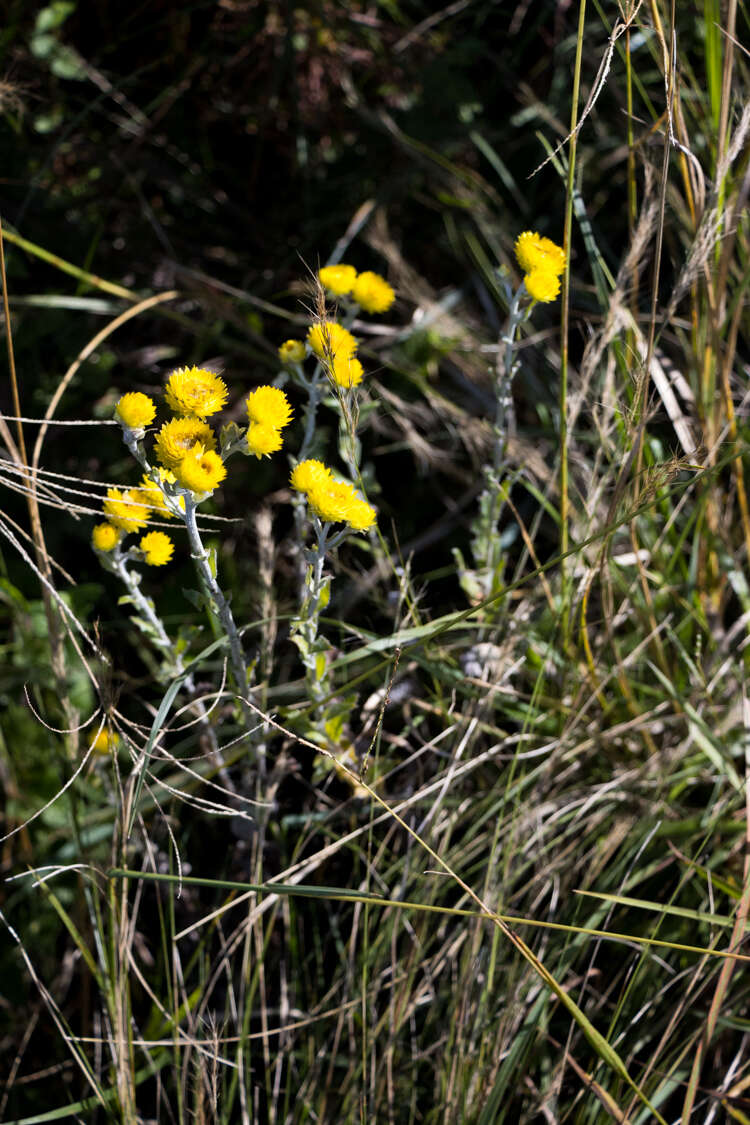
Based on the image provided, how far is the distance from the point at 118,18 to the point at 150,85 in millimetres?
145

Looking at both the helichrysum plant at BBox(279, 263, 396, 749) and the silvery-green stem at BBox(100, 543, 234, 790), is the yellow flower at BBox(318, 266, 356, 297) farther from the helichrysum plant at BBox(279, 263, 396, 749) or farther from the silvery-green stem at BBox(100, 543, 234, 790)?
the silvery-green stem at BBox(100, 543, 234, 790)

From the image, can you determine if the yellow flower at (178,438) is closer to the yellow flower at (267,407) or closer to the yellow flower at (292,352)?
the yellow flower at (267,407)

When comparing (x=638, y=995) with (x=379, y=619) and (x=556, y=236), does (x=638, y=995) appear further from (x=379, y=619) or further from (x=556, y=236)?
(x=556, y=236)

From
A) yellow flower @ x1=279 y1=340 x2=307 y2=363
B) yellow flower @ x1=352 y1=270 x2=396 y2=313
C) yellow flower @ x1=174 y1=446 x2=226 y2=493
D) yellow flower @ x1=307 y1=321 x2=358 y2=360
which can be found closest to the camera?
yellow flower @ x1=174 y1=446 x2=226 y2=493

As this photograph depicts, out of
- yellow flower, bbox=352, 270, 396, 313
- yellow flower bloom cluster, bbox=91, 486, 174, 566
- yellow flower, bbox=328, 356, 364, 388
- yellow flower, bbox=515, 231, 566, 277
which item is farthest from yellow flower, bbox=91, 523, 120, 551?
yellow flower, bbox=515, 231, 566, 277

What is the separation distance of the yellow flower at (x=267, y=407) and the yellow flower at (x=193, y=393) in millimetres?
33

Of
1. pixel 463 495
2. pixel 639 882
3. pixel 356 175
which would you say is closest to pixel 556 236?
pixel 356 175

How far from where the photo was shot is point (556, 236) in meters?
1.95

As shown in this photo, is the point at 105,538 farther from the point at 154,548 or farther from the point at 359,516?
the point at 359,516

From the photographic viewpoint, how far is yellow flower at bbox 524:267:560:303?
3.52ft

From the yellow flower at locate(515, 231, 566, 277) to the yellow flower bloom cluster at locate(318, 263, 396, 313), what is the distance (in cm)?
21

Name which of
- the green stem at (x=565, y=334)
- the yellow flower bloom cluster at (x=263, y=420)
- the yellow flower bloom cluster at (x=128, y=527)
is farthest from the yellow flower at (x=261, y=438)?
the green stem at (x=565, y=334)

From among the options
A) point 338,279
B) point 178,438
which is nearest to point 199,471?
point 178,438

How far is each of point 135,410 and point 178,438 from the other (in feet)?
0.16
